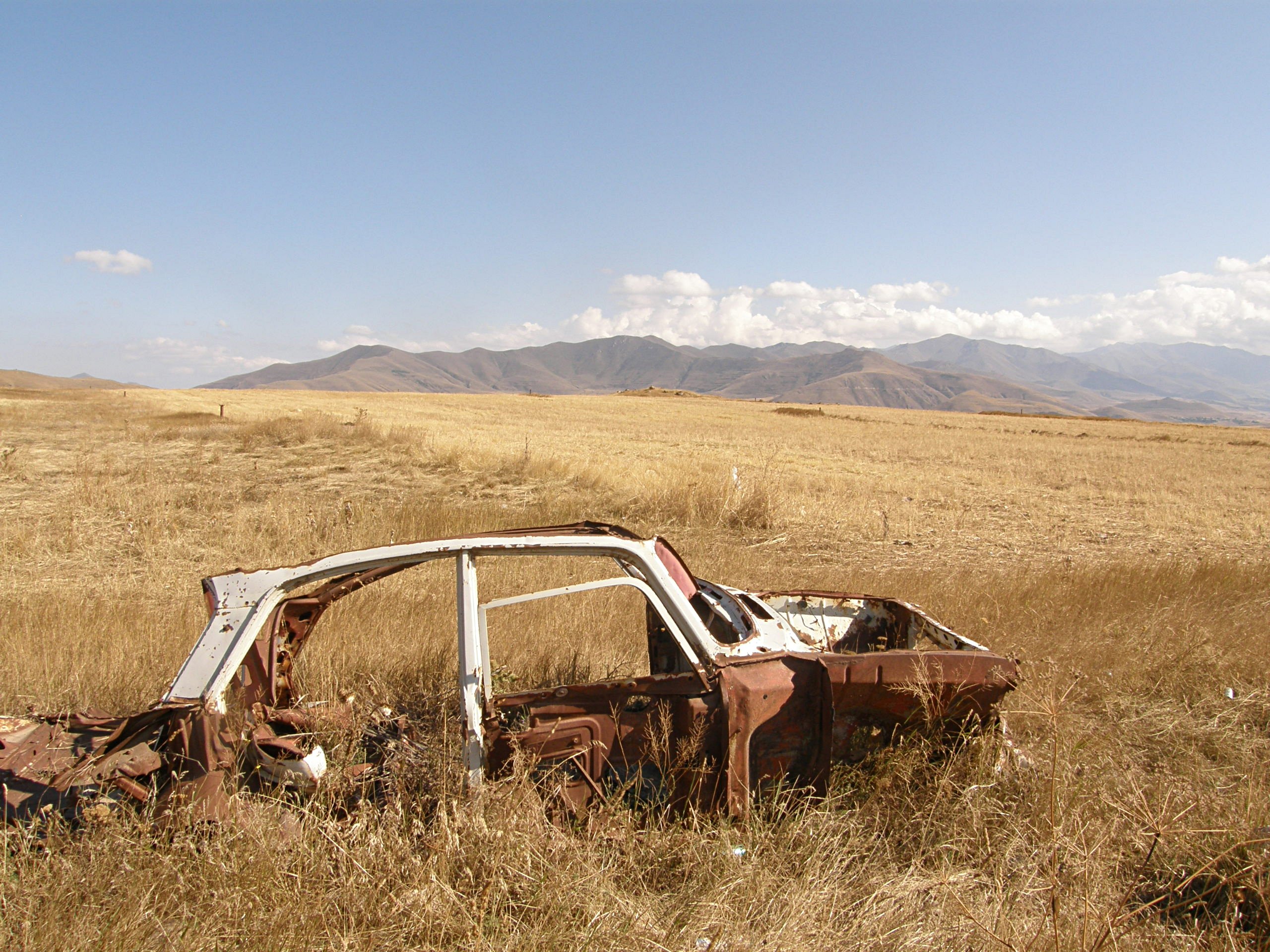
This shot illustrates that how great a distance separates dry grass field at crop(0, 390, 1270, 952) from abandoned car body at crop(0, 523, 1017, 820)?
15 cm

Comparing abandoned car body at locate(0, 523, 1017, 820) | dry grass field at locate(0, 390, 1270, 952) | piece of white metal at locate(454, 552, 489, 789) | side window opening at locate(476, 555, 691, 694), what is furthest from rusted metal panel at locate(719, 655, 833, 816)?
piece of white metal at locate(454, 552, 489, 789)

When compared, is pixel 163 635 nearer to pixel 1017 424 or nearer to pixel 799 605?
pixel 799 605

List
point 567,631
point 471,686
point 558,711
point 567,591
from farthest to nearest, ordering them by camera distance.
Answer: point 567,631, point 567,591, point 558,711, point 471,686

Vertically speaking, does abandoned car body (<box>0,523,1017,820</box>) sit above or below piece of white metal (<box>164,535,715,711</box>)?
below

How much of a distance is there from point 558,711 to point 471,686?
0.38 meters

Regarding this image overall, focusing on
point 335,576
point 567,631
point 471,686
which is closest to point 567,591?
point 471,686

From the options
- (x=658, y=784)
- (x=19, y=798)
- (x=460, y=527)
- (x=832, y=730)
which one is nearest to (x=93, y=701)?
(x=19, y=798)

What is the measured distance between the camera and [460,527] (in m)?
9.62

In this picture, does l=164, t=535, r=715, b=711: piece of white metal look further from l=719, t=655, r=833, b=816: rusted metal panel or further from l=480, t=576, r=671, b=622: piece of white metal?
l=480, t=576, r=671, b=622: piece of white metal

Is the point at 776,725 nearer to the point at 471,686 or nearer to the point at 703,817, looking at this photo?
the point at 703,817

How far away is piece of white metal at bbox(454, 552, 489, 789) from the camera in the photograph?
2.76m

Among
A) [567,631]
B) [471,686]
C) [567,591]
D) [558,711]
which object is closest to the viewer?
[471,686]

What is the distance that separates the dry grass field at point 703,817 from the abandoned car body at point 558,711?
5.9 inches

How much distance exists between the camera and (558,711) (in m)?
2.93
